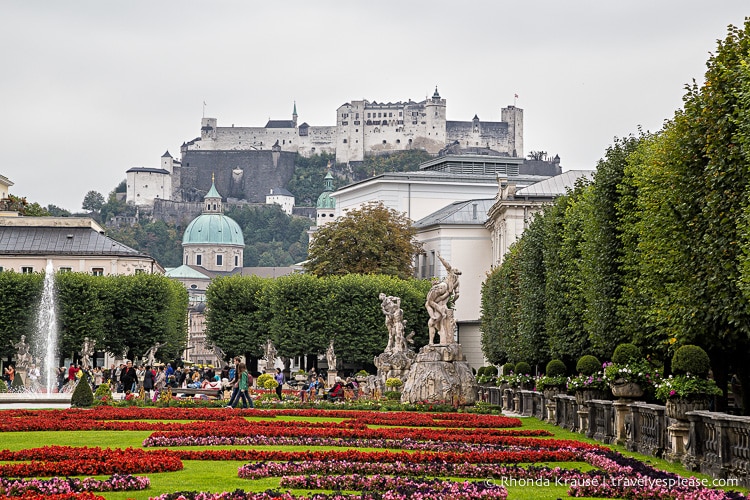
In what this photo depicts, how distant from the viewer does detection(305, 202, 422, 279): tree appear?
8644 cm

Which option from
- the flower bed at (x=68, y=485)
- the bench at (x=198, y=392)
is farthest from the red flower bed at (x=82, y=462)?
the bench at (x=198, y=392)

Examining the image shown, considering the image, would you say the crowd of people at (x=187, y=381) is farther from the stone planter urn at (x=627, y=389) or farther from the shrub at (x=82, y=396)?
the stone planter urn at (x=627, y=389)

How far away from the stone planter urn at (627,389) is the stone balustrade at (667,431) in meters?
0.20

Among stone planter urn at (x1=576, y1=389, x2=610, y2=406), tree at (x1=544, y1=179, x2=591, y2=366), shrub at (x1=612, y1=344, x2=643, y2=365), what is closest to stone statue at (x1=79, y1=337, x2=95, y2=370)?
tree at (x1=544, y1=179, x2=591, y2=366)

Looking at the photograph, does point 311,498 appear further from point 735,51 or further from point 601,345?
point 601,345

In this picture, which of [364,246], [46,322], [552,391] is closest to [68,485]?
[552,391]

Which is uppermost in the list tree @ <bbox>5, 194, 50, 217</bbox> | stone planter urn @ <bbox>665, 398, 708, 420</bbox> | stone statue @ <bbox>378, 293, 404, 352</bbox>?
tree @ <bbox>5, 194, 50, 217</bbox>

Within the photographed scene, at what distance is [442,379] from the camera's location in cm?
4372

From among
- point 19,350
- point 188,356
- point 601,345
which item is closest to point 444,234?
point 19,350

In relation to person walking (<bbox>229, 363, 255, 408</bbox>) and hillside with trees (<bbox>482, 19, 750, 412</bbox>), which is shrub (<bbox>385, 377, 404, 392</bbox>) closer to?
hillside with trees (<bbox>482, 19, 750, 412</bbox>)

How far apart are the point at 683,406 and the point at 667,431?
4.51ft

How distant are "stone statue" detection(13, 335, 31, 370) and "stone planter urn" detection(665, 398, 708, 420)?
1883 inches

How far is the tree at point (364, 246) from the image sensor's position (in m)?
86.4

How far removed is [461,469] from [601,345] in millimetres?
17098
